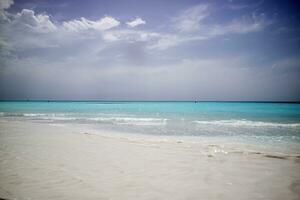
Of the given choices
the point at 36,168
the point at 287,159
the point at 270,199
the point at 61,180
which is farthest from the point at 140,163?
the point at 287,159

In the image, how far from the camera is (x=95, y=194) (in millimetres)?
3910

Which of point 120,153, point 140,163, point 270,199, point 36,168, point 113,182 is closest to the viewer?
point 270,199

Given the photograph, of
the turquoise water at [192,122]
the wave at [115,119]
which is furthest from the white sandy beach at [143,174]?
the wave at [115,119]

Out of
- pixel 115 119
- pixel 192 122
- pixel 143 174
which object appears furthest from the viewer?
pixel 115 119

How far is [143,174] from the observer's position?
4.97m

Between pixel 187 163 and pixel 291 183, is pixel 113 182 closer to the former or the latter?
pixel 187 163

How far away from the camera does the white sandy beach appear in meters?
3.98

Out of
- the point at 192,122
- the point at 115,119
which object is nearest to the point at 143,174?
the point at 192,122

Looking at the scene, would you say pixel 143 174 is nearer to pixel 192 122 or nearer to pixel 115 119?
pixel 192 122

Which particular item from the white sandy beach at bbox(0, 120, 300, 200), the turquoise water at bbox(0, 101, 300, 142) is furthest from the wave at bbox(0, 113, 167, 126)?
the white sandy beach at bbox(0, 120, 300, 200)

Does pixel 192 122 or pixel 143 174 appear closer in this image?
pixel 143 174

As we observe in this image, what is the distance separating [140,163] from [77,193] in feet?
7.20

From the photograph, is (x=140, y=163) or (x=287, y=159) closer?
(x=140, y=163)

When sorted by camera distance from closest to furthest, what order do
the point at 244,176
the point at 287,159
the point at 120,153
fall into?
the point at 244,176
the point at 287,159
the point at 120,153
